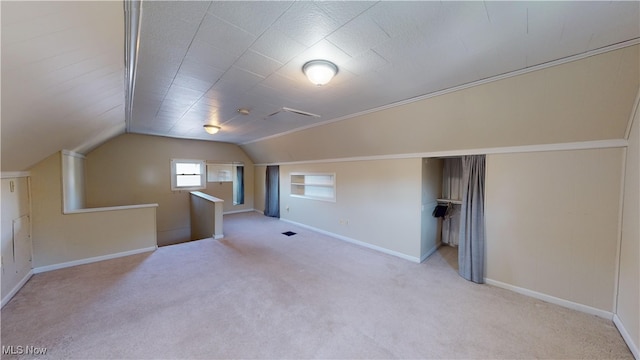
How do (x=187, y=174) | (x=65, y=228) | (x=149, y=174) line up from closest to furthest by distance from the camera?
(x=65, y=228), (x=149, y=174), (x=187, y=174)

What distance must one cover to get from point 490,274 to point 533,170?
4.93 feet

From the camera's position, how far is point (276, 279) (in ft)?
10.2

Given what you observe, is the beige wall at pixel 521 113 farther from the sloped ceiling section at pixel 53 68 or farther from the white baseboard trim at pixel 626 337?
the sloped ceiling section at pixel 53 68

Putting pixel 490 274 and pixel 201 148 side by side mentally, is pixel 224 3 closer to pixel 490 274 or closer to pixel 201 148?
pixel 490 274

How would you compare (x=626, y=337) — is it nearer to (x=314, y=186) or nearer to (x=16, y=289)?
(x=314, y=186)

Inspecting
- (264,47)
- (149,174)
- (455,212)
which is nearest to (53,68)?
(264,47)

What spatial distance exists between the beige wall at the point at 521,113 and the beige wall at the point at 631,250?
0.29m

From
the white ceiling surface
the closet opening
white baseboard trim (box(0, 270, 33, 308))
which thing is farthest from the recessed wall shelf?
white baseboard trim (box(0, 270, 33, 308))

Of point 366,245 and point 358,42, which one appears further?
point 366,245

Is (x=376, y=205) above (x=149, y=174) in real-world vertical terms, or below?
below

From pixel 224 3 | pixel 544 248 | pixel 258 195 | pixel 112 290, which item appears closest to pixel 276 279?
pixel 112 290

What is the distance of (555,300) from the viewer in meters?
2.60

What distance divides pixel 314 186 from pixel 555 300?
4758 millimetres

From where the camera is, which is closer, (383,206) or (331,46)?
(331,46)
